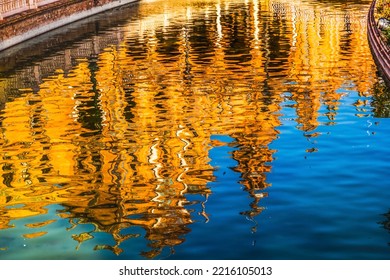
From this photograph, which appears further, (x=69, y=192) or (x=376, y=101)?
(x=376, y=101)

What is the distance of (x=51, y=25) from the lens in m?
43.3

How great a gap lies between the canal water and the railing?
3.96 metres

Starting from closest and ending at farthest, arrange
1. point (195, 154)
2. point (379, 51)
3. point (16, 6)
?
point (195, 154)
point (379, 51)
point (16, 6)

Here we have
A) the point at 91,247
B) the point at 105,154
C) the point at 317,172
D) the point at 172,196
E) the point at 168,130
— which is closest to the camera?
the point at 91,247

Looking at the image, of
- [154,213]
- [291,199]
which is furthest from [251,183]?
[154,213]

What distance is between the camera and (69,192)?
13.6 meters

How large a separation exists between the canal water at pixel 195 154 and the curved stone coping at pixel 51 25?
248cm

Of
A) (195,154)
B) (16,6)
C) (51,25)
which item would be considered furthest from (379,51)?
(51,25)

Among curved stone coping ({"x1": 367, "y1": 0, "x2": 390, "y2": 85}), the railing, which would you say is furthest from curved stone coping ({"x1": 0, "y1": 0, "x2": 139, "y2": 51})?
curved stone coping ({"x1": 367, "y1": 0, "x2": 390, "y2": 85})

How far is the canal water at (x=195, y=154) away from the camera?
36.3 ft

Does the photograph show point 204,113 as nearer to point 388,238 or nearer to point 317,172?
point 317,172

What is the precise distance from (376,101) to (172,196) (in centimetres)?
966

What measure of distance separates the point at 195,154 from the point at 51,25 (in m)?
29.1

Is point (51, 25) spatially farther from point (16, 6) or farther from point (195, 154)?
point (195, 154)
